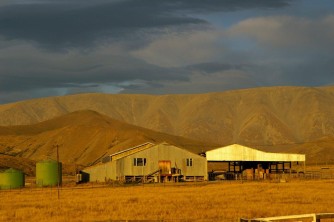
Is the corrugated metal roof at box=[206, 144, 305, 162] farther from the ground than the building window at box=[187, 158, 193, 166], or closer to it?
farther from the ground

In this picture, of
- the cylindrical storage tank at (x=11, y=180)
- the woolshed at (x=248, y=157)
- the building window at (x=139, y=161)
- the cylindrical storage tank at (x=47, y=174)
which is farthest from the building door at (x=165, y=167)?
the cylindrical storage tank at (x=11, y=180)

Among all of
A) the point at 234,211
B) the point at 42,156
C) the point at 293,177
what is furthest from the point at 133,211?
the point at 42,156

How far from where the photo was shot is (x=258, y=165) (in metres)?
108

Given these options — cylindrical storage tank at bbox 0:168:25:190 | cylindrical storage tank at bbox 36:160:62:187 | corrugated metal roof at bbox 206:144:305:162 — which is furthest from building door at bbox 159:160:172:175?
cylindrical storage tank at bbox 0:168:25:190

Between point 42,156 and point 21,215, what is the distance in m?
159

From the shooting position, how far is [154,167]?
316 feet

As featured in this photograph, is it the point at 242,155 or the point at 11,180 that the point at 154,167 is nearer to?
the point at 242,155

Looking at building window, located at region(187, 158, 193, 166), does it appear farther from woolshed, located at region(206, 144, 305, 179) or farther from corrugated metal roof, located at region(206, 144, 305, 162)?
corrugated metal roof, located at region(206, 144, 305, 162)

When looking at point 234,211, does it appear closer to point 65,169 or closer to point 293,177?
point 293,177

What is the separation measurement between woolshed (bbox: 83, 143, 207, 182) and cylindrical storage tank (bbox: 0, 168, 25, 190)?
13751mm

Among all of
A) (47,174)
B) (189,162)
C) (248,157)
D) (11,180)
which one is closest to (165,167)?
(189,162)

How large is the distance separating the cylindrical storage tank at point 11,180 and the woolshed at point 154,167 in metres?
13.8

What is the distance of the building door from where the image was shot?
96300mm

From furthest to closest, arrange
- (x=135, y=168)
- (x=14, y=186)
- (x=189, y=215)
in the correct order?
1. (x=135, y=168)
2. (x=14, y=186)
3. (x=189, y=215)
